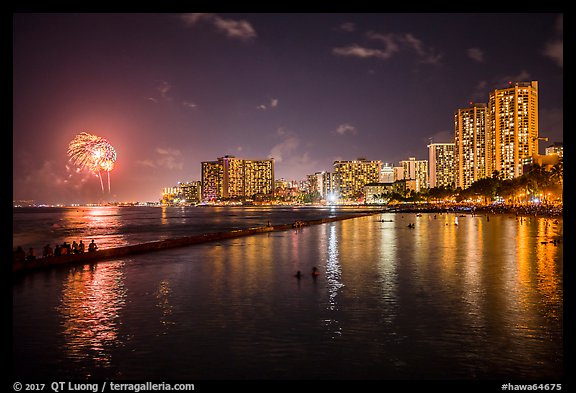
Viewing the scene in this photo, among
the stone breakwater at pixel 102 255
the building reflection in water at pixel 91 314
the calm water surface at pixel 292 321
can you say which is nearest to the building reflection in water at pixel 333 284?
the calm water surface at pixel 292 321

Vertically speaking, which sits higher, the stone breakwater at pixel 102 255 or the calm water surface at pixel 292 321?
the stone breakwater at pixel 102 255

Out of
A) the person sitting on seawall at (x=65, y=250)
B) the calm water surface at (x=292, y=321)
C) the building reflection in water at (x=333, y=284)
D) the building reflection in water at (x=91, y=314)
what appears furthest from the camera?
the person sitting on seawall at (x=65, y=250)

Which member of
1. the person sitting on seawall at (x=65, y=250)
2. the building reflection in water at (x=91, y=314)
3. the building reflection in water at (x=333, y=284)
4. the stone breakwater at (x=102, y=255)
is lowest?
the building reflection in water at (x=333, y=284)

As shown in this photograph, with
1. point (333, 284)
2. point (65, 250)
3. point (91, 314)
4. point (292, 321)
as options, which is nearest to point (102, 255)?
point (65, 250)

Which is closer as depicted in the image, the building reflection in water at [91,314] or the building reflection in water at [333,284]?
the building reflection in water at [91,314]

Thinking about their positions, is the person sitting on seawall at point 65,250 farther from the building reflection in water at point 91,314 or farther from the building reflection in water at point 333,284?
the building reflection in water at point 333,284
